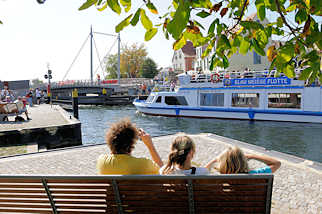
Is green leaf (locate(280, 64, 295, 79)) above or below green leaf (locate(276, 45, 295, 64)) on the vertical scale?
below

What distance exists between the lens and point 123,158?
8.83ft

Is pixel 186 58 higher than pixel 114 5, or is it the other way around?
pixel 186 58

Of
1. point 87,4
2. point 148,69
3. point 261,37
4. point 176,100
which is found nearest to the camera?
point 87,4

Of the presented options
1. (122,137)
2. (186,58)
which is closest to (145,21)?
(122,137)

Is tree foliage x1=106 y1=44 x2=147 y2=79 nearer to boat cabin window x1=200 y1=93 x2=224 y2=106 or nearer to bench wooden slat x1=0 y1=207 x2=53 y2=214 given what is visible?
boat cabin window x1=200 y1=93 x2=224 y2=106

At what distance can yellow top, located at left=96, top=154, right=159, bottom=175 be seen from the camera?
8.63 ft

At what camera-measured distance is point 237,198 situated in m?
2.31

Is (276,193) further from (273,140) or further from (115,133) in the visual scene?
(273,140)

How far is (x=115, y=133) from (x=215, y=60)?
1161mm

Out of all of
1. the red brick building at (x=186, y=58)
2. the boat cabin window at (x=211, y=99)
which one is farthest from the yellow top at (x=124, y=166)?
the red brick building at (x=186, y=58)

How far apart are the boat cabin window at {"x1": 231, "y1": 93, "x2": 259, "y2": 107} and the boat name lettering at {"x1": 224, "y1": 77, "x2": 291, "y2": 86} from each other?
2.67ft

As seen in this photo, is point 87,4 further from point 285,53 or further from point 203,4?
point 285,53

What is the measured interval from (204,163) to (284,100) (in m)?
15.1

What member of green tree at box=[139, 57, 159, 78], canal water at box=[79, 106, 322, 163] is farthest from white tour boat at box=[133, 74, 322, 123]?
green tree at box=[139, 57, 159, 78]
